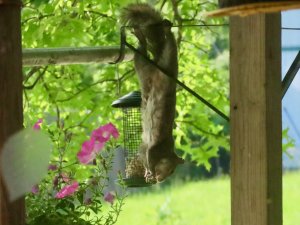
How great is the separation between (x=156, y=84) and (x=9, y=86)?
1.85ft

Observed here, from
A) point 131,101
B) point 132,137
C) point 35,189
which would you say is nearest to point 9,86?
point 35,189

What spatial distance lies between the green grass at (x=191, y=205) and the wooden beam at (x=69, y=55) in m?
4.11

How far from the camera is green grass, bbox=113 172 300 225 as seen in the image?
734cm

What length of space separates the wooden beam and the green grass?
4114 millimetres

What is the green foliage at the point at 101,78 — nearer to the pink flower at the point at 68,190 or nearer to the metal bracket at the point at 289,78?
the pink flower at the point at 68,190

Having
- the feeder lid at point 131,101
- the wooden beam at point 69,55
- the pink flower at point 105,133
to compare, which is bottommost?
the pink flower at point 105,133

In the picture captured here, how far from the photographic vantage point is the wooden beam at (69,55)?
248 cm

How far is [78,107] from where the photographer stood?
4.05 metres

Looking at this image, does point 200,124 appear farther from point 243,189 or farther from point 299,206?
point 299,206

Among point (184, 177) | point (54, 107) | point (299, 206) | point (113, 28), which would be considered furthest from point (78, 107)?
point (184, 177)

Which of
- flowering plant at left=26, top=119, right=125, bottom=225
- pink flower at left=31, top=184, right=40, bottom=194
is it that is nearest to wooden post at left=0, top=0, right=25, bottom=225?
flowering plant at left=26, top=119, right=125, bottom=225

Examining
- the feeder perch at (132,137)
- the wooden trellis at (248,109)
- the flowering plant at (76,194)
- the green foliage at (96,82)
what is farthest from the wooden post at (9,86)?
the green foliage at (96,82)

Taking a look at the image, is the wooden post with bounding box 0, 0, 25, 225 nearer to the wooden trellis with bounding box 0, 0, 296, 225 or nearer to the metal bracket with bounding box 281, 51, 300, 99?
the wooden trellis with bounding box 0, 0, 296, 225

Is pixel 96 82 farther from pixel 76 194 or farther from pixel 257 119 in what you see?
pixel 257 119
